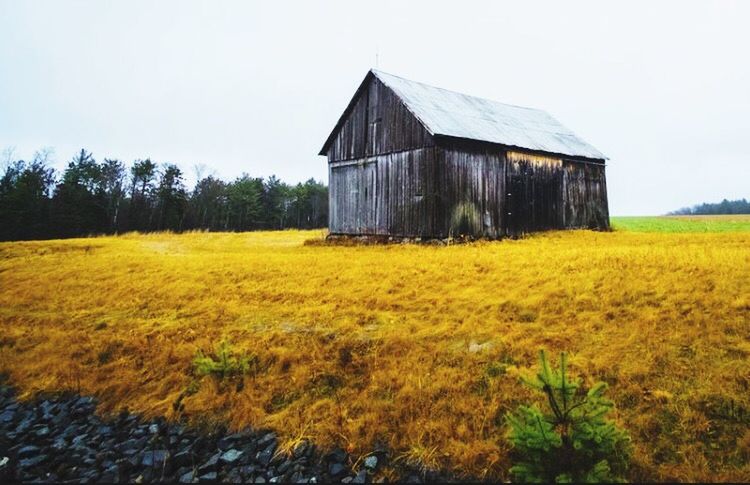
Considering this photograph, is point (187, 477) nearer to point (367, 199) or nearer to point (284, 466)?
point (284, 466)

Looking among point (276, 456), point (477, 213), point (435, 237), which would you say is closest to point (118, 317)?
point (276, 456)

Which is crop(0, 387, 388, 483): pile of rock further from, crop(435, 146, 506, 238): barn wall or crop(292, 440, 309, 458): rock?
crop(435, 146, 506, 238): barn wall

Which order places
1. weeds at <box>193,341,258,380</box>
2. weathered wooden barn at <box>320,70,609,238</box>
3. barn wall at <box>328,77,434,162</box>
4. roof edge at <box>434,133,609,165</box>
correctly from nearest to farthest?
weeds at <box>193,341,258,380</box> → roof edge at <box>434,133,609,165</box> → weathered wooden barn at <box>320,70,609,238</box> → barn wall at <box>328,77,434,162</box>

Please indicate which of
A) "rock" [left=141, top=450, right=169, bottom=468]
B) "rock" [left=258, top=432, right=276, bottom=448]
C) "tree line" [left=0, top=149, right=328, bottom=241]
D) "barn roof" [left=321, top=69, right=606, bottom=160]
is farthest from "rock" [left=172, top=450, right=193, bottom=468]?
"tree line" [left=0, top=149, right=328, bottom=241]

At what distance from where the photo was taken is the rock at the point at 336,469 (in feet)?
13.6

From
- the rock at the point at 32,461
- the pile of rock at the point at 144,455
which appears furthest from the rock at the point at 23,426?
the rock at the point at 32,461

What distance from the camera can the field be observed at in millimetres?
4164

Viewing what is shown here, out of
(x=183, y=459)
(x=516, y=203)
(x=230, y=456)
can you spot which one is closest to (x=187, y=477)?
(x=183, y=459)

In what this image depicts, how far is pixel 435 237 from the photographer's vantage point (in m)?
16.3

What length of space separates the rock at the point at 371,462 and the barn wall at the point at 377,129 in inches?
535

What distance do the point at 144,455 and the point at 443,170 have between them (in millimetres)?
13772

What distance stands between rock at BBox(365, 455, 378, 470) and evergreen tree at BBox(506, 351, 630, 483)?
52.3 inches

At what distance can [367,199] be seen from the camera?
18.6 meters

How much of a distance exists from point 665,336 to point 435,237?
36.2 ft
